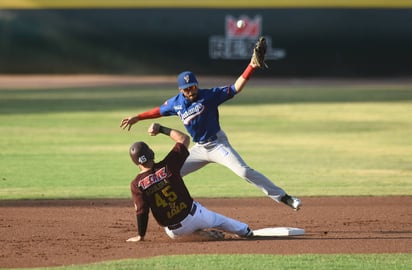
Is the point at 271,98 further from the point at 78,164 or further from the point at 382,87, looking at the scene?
the point at 78,164

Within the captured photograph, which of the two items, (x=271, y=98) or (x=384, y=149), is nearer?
(x=384, y=149)

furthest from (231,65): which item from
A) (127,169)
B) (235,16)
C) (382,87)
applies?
(127,169)

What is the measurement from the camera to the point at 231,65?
39656mm

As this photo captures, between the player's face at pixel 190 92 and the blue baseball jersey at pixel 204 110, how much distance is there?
2.5 inches

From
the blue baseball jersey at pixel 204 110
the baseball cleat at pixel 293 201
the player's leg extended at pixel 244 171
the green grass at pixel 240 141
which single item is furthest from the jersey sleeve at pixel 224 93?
the green grass at pixel 240 141

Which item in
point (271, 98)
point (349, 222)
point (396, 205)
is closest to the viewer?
point (349, 222)

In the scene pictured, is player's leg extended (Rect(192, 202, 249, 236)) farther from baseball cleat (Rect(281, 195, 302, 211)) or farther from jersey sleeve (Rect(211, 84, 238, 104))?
jersey sleeve (Rect(211, 84, 238, 104))

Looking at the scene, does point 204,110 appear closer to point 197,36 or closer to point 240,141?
point 240,141

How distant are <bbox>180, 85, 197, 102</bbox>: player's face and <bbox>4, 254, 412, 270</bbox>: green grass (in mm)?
2342

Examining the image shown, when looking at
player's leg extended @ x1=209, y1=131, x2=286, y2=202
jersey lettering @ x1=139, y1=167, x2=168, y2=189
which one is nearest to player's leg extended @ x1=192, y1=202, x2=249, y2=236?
jersey lettering @ x1=139, y1=167, x2=168, y2=189

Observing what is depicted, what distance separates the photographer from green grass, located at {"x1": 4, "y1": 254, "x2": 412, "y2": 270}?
8312 millimetres

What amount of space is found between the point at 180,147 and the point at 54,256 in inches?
64.0

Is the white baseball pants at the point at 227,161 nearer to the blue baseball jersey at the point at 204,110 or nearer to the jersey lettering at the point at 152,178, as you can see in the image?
the blue baseball jersey at the point at 204,110

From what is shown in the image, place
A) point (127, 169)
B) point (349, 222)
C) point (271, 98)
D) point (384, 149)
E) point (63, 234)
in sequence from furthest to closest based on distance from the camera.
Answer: point (271, 98), point (384, 149), point (127, 169), point (349, 222), point (63, 234)
